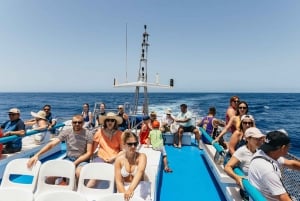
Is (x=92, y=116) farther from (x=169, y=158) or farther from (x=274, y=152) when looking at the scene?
(x=274, y=152)

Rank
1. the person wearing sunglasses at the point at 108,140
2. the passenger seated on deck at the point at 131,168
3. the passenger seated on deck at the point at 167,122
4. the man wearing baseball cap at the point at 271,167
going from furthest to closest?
the passenger seated on deck at the point at 167,122, the person wearing sunglasses at the point at 108,140, the passenger seated on deck at the point at 131,168, the man wearing baseball cap at the point at 271,167

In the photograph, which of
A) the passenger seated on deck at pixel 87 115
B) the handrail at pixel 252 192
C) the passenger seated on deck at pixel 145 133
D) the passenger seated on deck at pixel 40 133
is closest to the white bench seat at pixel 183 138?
the passenger seated on deck at pixel 145 133

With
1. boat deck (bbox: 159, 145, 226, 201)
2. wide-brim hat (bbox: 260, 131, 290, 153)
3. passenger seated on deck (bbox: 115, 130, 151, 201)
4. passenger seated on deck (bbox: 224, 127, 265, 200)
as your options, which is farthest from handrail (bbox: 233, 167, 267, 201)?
boat deck (bbox: 159, 145, 226, 201)

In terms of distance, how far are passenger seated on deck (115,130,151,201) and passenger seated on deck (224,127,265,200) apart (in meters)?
1.11

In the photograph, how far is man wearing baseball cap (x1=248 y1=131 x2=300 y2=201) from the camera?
231 cm

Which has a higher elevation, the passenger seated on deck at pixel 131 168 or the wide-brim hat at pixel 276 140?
A: the wide-brim hat at pixel 276 140

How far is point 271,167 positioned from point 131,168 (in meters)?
1.83

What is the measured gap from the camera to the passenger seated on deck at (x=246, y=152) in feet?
10.2

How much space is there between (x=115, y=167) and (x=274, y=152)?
1.93 meters

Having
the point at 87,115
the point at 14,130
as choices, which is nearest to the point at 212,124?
the point at 87,115

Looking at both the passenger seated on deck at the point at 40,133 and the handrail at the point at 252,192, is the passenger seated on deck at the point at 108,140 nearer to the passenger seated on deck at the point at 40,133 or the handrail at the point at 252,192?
the handrail at the point at 252,192

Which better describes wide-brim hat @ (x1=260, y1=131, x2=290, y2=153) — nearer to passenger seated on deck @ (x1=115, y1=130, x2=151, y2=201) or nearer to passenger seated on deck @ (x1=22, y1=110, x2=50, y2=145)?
passenger seated on deck @ (x1=115, y1=130, x2=151, y2=201)

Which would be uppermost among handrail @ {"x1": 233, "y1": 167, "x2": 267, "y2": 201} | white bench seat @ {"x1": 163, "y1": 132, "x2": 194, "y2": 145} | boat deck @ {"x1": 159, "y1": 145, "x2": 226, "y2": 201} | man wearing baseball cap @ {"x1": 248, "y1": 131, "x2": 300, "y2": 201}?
man wearing baseball cap @ {"x1": 248, "y1": 131, "x2": 300, "y2": 201}

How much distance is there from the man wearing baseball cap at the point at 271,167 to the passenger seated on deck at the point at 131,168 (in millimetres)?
1431
